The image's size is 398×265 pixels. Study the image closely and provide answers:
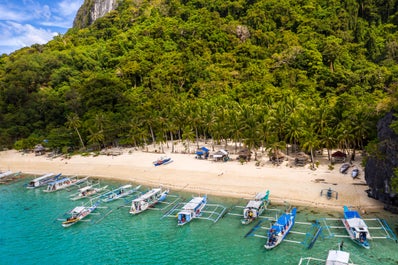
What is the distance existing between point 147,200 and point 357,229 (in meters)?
24.0

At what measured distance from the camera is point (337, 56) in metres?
80.0

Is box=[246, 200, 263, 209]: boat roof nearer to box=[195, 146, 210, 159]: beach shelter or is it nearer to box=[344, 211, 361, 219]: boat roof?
box=[344, 211, 361, 219]: boat roof

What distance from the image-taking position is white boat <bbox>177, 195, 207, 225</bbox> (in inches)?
1288

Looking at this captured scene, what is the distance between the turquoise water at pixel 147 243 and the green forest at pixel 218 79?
18381 millimetres

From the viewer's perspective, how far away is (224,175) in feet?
146

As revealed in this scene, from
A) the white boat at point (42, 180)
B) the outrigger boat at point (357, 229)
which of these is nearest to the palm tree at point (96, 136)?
the white boat at point (42, 180)

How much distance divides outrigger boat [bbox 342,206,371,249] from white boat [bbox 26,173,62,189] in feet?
154

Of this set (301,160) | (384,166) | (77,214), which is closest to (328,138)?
(301,160)

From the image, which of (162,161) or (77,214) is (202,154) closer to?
(162,161)

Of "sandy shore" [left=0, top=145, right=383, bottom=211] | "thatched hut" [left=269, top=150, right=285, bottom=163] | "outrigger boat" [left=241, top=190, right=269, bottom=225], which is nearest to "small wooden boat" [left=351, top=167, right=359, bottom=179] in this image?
"sandy shore" [left=0, top=145, right=383, bottom=211]

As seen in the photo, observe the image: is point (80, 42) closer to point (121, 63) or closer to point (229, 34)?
point (121, 63)

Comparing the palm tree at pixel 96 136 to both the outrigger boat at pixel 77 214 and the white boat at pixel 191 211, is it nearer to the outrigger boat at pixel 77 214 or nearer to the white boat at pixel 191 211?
the outrigger boat at pixel 77 214

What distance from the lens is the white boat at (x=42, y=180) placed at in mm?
49812

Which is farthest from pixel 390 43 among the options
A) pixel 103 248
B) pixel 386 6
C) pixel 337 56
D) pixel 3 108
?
pixel 3 108
